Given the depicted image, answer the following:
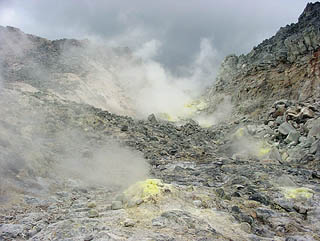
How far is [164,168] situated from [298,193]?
194 inches

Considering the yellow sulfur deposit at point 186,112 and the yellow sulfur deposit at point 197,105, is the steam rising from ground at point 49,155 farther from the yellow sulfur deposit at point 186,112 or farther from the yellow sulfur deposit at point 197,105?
the yellow sulfur deposit at point 197,105

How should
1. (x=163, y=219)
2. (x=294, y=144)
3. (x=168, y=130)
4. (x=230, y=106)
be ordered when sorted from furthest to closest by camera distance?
(x=230, y=106) → (x=168, y=130) → (x=294, y=144) → (x=163, y=219)

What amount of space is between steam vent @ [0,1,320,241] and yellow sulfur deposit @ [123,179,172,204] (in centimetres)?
3

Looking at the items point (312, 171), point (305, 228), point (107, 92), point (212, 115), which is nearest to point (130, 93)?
point (107, 92)

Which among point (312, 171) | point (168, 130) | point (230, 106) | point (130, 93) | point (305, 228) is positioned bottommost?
point (305, 228)

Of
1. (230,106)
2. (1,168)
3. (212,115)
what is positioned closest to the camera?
(1,168)

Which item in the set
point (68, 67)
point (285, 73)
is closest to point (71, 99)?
point (68, 67)

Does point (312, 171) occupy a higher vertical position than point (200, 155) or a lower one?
lower

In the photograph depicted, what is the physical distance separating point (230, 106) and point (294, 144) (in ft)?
56.8

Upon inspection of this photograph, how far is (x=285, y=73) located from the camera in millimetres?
24766

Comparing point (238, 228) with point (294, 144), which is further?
point (294, 144)

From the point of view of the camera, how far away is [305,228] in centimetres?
622

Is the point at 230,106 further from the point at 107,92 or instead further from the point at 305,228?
the point at 305,228

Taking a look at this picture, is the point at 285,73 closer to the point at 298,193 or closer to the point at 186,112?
the point at 186,112
